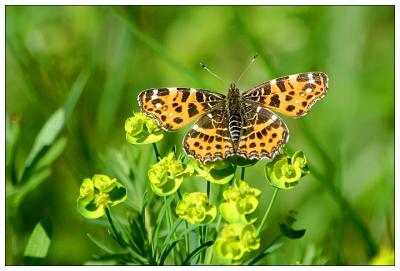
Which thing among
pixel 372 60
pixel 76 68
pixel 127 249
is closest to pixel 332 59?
pixel 372 60

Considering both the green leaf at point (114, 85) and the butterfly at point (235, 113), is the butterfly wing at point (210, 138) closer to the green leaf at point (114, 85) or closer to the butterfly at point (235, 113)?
the butterfly at point (235, 113)

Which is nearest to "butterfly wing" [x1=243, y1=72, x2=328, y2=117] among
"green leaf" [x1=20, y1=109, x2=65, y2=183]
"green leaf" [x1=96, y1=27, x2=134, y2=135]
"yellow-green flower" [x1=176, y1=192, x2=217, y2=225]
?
"yellow-green flower" [x1=176, y1=192, x2=217, y2=225]

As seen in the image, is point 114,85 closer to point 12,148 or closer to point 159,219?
point 12,148

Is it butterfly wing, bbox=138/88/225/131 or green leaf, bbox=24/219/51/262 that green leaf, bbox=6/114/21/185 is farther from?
butterfly wing, bbox=138/88/225/131

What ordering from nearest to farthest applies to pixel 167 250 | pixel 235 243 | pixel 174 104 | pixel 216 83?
pixel 235 243, pixel 167 250, pixel 174 104, pixel 216 83

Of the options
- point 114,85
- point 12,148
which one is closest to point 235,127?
point 12,148
